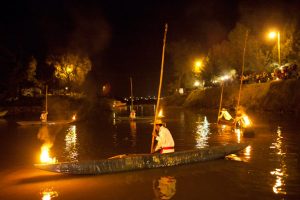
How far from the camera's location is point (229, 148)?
1702 centimetres

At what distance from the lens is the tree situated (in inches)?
3194

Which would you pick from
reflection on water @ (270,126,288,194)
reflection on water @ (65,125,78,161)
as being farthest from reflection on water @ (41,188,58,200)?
reflection on water @ (270,126,288,194)

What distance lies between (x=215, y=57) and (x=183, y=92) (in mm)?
23884

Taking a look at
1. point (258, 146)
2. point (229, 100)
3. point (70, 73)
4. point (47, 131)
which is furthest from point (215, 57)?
point (258, 146)

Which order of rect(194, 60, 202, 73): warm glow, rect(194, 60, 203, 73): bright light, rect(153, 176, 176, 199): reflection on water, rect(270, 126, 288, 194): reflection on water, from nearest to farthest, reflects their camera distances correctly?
rect(153, 176, 176, 199): reflection on water
rect(270, 126, 288, 194): reflection on water
rect(194, 60, 203, 73): bright light
rect(194, 60, 202, 73): warm glow

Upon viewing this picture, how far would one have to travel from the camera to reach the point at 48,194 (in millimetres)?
12602

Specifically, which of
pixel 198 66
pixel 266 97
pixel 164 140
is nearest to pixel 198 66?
pixel 198 66

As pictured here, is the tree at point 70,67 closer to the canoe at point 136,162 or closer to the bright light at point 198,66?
the bright light at point 198,66

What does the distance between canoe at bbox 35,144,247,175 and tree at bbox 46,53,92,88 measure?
6830 centimetres

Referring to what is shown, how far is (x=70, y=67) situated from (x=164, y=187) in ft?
235

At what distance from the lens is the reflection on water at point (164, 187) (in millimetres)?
12127

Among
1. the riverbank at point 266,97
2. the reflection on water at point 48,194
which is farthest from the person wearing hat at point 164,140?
the riverbank at point 266,97

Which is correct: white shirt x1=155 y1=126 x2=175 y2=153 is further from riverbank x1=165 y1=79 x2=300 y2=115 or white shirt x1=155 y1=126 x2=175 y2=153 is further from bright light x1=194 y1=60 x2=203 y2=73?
bright light x1=194 y1=60 x2=203 y2=73

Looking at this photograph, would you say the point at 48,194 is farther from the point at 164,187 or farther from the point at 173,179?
the point at 173,179
